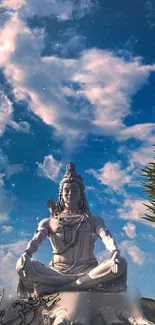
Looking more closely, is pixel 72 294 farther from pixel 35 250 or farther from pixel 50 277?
pixel 35 250

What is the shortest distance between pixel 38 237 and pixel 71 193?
1.40m

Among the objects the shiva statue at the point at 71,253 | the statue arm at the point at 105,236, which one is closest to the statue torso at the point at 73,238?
the shiva statue at the point at 71,253

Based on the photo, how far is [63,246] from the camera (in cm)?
891

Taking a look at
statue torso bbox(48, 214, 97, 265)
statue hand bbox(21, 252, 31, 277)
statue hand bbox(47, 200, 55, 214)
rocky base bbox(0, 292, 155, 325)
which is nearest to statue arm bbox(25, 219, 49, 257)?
statue torso bbox(48, 214, 97, 265)

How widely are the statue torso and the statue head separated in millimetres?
452

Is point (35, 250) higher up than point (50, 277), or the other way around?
point (35, 250)

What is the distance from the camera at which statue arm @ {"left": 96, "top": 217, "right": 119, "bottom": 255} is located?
8.24m

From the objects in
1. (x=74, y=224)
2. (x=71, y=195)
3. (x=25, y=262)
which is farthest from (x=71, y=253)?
(x=71, y=195)

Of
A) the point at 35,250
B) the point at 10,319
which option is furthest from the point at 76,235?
the point at 10,319

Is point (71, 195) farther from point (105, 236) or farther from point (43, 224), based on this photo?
point (105, 236)

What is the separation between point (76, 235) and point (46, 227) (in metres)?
0.77

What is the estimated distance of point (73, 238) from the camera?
8922mm

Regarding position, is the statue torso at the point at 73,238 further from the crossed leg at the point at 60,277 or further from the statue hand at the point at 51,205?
the crossed leg at the point at 60,277

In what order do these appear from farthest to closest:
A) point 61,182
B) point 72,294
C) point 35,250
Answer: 1. point 61,182
2. point 35,250
3. point 72,294
